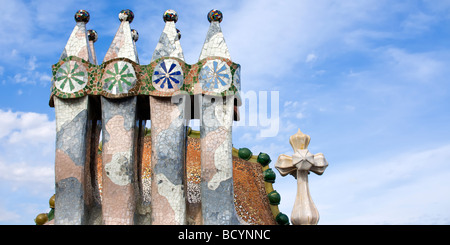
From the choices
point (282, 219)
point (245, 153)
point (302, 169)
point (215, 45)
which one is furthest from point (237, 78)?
point (282, 219)

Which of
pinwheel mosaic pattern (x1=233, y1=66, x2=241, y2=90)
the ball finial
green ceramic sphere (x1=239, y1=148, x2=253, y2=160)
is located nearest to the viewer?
pinwheel mosaic pattern (x1=233, y1=66, x2=241, y2=90)

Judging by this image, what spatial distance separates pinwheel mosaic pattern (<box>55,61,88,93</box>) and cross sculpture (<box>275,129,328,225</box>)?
12.8ft

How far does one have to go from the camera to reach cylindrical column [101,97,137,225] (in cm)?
875

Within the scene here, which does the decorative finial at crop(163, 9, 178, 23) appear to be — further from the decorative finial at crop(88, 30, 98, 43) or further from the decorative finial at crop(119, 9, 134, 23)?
the decorative finial at crop(88, 30, 98, 43)

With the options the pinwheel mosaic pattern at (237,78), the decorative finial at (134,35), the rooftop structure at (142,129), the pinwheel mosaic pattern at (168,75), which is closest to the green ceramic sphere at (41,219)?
the rooftop structure at (142,129)

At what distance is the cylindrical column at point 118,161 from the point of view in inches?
344

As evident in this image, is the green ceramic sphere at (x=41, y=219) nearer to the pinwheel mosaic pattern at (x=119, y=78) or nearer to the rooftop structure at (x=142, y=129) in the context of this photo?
the rooftop structure at (x=142, y=129)

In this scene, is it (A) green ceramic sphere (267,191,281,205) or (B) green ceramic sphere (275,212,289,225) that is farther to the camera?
(A) green ceramic sphere (267,191,281,205)

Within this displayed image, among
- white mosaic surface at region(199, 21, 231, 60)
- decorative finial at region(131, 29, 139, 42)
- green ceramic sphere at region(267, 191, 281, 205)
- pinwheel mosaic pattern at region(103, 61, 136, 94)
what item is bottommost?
green ceramic sphere at region(267, 191, 281, 205)

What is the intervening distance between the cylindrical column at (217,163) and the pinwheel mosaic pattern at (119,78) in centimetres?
132

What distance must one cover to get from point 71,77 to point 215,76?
8.28 ft

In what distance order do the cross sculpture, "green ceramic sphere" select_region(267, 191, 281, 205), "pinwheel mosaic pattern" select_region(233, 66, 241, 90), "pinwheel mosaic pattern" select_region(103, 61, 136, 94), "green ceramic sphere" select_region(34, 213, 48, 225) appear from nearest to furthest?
"pinwheel mosaic pattern" select_region(103, 61, 136, 94) < "pinwheel mosaic pattern" select_region(233, 66, 241, 90) < the cross sculpture < "green ceramic sphere" select_region(34, 213, 48, 225) < "green ceramic sphere" select_region(267, 191, 281, 205)

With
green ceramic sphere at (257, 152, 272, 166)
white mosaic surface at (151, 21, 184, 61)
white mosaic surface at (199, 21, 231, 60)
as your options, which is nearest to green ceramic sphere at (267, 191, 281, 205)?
green ceramic sphere at (257, 152, 272, 166)
